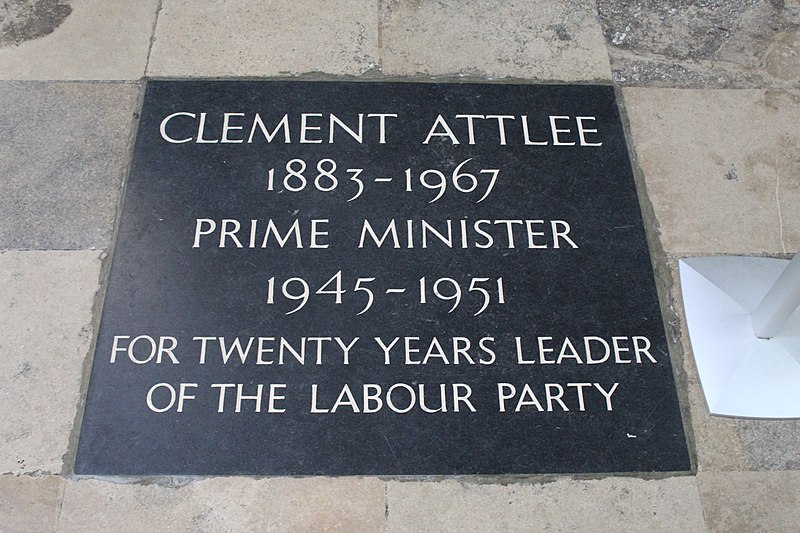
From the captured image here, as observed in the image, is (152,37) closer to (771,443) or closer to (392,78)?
(392,78)

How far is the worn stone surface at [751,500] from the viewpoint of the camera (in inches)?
97.3

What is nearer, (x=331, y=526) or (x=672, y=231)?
(x=331, y=526)

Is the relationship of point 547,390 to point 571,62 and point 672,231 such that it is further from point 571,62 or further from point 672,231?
point 571,62

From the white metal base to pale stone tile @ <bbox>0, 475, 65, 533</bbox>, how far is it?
1871 mm

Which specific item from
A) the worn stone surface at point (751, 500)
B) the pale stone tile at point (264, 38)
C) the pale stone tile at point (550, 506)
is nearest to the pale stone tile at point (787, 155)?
the worn stone surface at point (751, 500)

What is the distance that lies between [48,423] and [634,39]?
2.71 metres

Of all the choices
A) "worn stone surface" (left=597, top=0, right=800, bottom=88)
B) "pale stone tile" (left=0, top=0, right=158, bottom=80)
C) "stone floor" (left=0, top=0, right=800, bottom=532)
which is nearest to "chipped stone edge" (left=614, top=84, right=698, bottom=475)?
"stone floor" (left=0, top=0, right=800, bottom=532)

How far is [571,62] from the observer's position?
11.4 ft

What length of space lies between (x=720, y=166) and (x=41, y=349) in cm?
250

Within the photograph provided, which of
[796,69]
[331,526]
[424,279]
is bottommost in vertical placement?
[331,526]

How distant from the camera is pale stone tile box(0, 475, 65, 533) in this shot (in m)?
2.43

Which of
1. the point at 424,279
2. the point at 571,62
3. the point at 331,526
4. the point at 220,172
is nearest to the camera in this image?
the point at 331,526

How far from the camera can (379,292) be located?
284 centimetres

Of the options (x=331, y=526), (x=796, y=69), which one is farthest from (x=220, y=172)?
(x=796, y=69)
